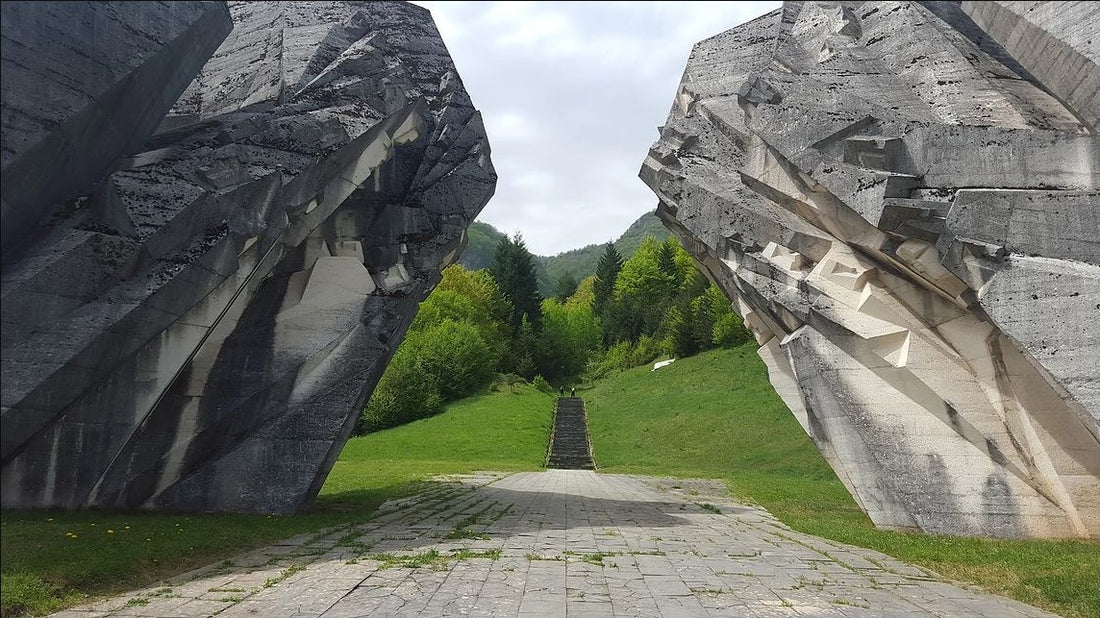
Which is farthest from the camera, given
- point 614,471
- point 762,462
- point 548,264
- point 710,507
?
point 548,264

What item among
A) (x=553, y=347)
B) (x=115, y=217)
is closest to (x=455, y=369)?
(x=553, y=347)

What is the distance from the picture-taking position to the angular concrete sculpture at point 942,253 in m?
9.48

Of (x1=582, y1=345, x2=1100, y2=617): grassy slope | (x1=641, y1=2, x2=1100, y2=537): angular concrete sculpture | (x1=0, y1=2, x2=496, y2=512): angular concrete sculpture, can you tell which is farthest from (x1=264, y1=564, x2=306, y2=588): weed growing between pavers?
(x1=641, y1=2, x2=1100, y2=537): angular concrete sculpture

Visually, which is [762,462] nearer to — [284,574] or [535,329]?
[284,574]

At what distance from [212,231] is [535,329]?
2206 inches

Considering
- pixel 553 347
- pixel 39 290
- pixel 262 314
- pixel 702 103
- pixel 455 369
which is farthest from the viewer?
→ pixel 553 347

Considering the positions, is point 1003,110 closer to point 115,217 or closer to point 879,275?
point 879,275

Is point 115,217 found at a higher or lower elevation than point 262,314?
higher

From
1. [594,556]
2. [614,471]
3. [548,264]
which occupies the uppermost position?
[548,264]

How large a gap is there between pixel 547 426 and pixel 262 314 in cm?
2926

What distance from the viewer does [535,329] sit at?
215 feet

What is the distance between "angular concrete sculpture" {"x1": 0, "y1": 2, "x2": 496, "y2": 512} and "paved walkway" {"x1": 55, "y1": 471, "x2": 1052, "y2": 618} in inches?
89.8

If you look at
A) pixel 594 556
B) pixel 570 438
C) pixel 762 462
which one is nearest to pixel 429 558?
pixel 594 556

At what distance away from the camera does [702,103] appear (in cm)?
1677
